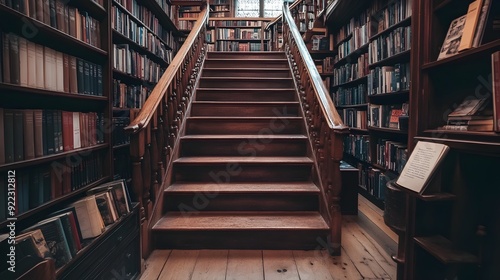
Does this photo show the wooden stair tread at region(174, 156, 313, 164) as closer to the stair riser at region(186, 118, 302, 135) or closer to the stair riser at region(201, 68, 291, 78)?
the stair riser at region(186, 118, 302, 135)

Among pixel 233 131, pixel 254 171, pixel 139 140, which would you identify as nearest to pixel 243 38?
pixel 233 131

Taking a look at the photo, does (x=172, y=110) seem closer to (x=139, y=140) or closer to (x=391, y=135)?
(x=139, y=140)

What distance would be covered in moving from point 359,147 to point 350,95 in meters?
0.79

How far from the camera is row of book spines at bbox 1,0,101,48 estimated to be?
139 centimetres

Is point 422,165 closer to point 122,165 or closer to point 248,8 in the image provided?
point 122,165

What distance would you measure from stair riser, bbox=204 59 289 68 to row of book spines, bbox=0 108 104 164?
8.89 feet

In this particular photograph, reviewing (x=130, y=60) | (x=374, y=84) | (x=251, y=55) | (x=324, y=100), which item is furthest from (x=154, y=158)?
(x=251, y=55)

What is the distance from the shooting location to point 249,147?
9.04 feet

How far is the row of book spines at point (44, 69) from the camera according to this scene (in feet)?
4.09

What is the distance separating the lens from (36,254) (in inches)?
40.4

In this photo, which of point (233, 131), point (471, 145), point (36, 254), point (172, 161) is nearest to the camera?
point (36, 254)

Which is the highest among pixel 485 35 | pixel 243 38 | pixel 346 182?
pixel 243 38

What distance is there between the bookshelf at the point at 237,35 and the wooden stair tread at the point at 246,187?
17.5ft

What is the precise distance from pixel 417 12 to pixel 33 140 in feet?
6.43
